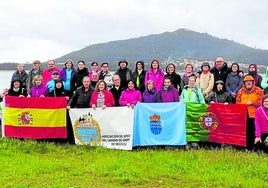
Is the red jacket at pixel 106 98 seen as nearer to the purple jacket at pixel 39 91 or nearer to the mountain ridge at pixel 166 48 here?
the purple jacket at pixel 39 91

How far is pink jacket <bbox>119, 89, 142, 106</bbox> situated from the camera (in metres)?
13.0

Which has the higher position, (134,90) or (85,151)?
(134,90)

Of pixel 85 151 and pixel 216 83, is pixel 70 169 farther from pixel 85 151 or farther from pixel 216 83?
pixel 216 83

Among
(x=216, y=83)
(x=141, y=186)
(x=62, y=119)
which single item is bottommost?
(x=141, y=186)

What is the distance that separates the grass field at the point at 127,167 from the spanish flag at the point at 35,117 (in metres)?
0.88

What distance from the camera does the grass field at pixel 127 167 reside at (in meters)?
9.00

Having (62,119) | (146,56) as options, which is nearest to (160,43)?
(146,56)

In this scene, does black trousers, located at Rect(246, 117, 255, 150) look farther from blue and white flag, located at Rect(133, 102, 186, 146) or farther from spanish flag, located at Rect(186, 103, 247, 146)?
blue and white flag, located at Rect(133, 102, 186, 146)

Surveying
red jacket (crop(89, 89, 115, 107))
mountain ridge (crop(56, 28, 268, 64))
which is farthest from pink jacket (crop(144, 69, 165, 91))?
mountain ridge (crop(56, 28, 268, 64))

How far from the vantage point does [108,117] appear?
42.7ft

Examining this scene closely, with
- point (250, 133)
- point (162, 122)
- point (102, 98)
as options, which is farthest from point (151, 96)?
point (250, 133)

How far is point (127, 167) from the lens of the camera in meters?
9.93

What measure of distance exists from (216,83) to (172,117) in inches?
59.8

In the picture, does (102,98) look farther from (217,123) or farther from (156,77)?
(217,123)
